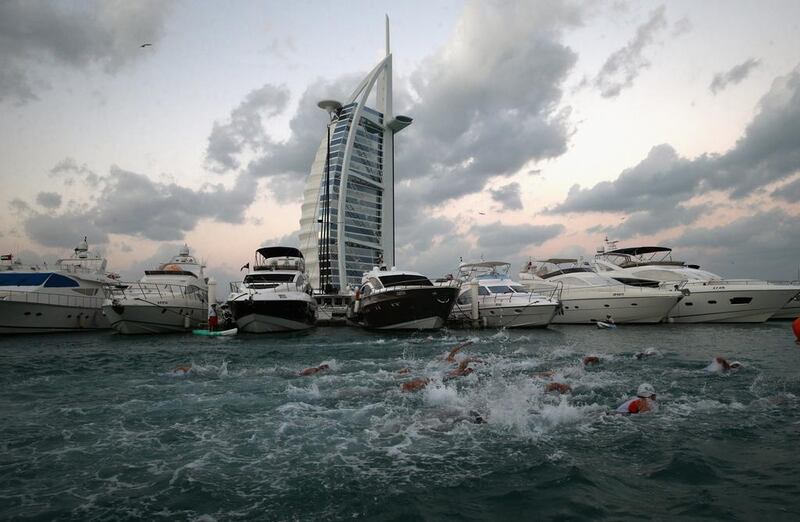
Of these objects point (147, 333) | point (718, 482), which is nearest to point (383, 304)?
point (147, 333)

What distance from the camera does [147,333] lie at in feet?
109

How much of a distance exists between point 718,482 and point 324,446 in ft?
19.5

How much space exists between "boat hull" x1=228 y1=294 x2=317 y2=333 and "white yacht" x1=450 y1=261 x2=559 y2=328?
12.2 meters

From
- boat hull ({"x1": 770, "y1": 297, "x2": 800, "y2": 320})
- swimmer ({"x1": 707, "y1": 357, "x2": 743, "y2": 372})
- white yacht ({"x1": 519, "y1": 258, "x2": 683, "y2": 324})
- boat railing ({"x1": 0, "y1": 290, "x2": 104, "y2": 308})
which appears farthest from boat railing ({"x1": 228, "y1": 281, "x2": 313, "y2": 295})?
boat hull ({"x1": 770, "y1": 297, "x2": 800, "y2": 320})

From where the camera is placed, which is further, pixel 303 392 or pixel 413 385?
pixel 413 385

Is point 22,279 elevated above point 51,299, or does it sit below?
above

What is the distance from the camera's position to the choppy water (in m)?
5.79

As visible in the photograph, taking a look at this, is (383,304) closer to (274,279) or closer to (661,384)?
(274,279)

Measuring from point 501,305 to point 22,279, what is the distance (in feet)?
117

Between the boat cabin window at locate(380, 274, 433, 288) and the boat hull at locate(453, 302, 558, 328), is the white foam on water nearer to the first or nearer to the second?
the boat cabin window at locate(380, 274, 433, 288)

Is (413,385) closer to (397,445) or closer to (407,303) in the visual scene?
(397,445)

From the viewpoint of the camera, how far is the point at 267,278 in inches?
1380

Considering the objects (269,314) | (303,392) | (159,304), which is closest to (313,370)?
(303,392)

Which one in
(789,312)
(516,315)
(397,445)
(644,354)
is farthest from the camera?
(789,312)
